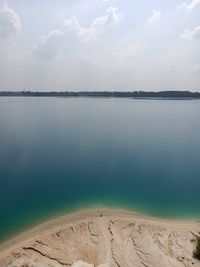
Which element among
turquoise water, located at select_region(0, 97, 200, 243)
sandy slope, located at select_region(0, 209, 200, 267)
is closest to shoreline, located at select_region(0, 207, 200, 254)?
sandy slope, located at select_region(0, 209, 200, 267)

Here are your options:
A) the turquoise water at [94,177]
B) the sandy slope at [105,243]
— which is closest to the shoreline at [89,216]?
the sandy slope at [105,243]

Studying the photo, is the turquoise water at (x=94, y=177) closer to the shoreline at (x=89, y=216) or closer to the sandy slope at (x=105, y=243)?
the shoreline at (x=89, y=216)

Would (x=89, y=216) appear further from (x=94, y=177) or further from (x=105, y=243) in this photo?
(x=94, y=177)

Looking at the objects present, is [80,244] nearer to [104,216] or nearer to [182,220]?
[104,216]

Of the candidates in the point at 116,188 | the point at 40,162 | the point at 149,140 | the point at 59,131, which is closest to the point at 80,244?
the point at 116,188

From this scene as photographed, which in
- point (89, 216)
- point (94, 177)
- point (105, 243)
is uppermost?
point (94, 177)

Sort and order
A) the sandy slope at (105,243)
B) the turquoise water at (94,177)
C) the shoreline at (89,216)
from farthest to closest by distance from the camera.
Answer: the turquoise water at (94,177) < the shoreline at (89,216) < the sandy slope at (105,243)

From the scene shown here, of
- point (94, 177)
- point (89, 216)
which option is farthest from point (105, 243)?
point (94, 177)

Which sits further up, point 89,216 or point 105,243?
point 105,243

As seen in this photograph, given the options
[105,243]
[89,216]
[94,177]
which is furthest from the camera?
[94,177]
